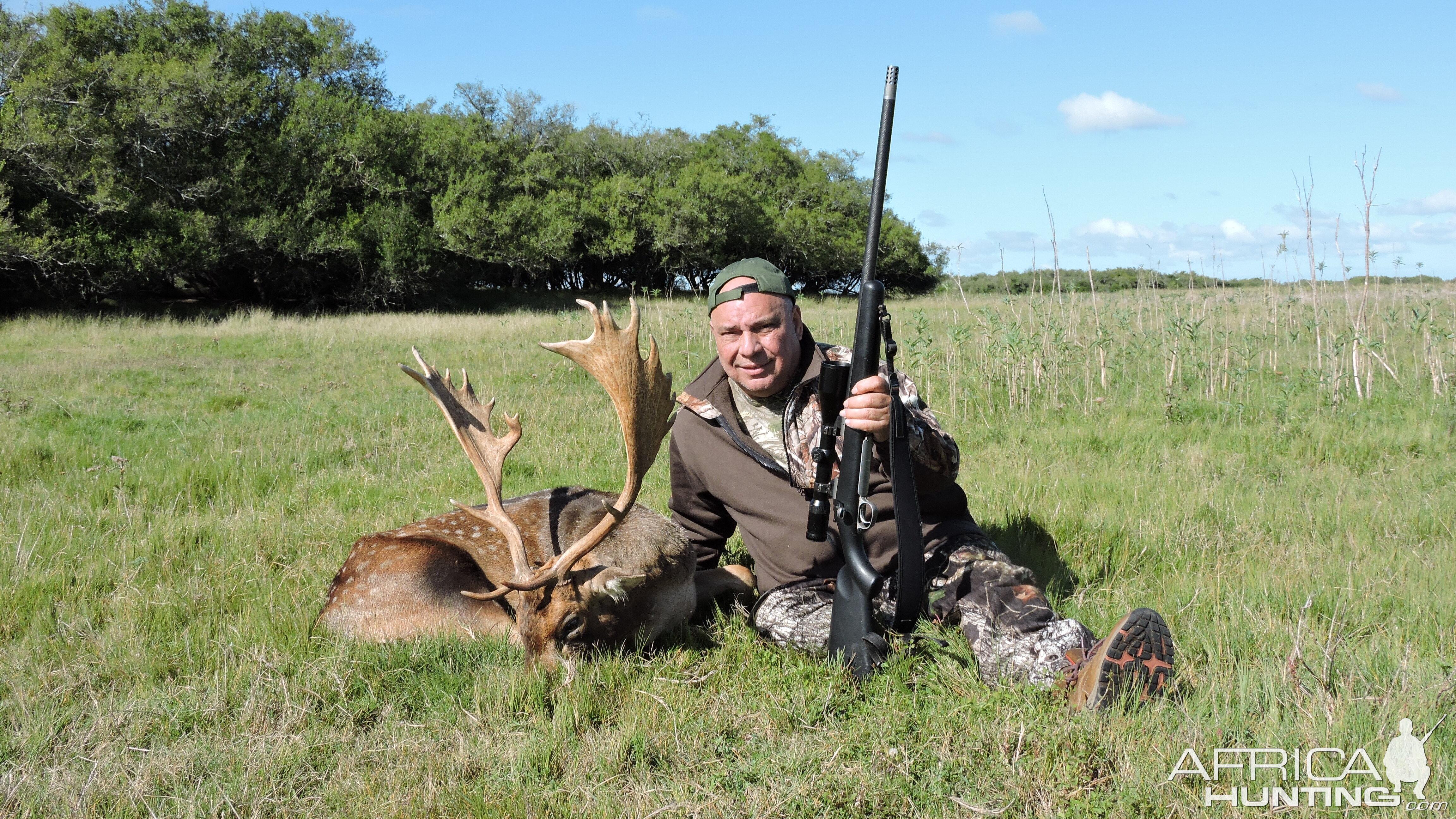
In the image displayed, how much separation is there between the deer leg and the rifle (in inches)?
37.0

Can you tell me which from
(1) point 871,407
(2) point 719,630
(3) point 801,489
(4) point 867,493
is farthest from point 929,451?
(2) point 719,630

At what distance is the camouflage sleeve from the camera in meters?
3.78

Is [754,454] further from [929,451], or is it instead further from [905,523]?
[905,523]

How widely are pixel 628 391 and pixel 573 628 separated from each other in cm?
105

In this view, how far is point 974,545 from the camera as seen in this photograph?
13.1 ft

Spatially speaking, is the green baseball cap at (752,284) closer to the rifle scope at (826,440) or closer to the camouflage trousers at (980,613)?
the rifle scope at (826,440)

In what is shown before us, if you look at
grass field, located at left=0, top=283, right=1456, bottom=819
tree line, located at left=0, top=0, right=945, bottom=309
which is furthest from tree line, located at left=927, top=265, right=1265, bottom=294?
tree line, located at left=0, top=0, right=945, bottom=309

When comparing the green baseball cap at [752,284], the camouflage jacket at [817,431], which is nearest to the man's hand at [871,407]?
the camouflage jacket at [817,431]

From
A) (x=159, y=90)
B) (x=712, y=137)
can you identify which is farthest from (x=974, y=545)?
(x=712, y=137)

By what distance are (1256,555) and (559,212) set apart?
117 feet

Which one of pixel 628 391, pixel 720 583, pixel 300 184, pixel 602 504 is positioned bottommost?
pixel 720 583

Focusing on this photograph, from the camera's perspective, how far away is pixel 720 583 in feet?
15.1

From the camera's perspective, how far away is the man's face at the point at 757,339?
13.1 feet

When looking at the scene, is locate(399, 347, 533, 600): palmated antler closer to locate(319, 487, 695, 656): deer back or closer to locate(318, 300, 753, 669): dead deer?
locate(318, 300, 753, 669): dead deer
